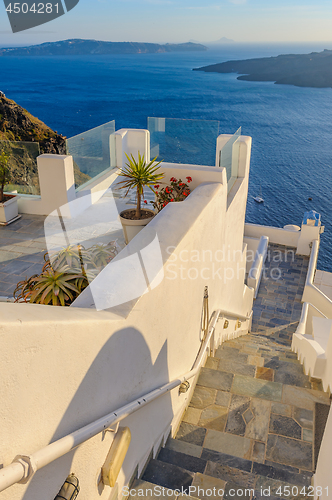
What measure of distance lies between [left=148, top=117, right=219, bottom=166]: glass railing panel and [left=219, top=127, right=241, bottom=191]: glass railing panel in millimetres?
529

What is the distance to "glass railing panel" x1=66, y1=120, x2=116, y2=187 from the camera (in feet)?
24.6

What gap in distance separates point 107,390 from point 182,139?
7.32 metres

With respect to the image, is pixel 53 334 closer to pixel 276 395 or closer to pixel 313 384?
pixel 276 395

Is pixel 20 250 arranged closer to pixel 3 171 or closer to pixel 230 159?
pixel 3 171

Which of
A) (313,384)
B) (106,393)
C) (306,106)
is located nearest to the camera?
(106,393)

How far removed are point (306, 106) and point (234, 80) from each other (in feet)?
104

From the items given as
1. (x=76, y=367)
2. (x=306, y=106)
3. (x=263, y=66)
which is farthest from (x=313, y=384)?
(x=263, y=66)

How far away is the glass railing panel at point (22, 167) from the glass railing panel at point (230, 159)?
3620 mm

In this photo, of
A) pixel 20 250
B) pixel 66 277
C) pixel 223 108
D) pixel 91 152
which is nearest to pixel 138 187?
pixel 20 250

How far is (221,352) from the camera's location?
6.00 metres

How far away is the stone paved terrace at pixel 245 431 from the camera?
127 inches

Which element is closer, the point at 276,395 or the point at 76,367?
the point at 76,367

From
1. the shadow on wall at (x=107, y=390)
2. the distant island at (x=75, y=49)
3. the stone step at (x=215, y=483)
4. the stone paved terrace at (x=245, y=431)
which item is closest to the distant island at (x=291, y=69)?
the distant island at (x=75, y=49)

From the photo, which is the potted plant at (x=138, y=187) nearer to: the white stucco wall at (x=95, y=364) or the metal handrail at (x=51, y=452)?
the white stucco wall at (x=95, y=364)
